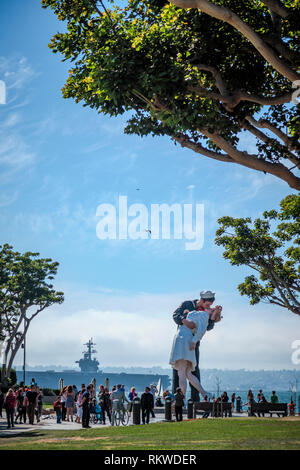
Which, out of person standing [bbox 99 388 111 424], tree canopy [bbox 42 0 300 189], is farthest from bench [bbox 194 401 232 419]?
Result: tree canopy [bbox 42 0 300 189]

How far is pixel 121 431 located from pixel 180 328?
425 inches

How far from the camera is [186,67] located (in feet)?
43.7

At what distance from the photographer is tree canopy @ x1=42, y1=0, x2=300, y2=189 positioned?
12.9 meters

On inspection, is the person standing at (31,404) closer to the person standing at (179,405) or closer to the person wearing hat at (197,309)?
the person standing at (179,405)

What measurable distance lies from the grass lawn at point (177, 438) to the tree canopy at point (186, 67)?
6126mm

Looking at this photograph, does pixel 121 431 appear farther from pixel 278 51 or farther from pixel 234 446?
pixel 278 51

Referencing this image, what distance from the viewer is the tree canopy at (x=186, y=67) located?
507 inches

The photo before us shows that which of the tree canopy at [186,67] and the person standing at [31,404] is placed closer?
the tree canopy at [186,67]

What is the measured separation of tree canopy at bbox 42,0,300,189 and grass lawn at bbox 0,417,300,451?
241 inches

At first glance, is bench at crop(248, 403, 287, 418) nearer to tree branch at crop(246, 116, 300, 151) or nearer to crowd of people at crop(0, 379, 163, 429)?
crowd of people at crop(0, 379, 163, 429)

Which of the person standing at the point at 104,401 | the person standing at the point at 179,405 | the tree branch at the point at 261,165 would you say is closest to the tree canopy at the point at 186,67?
the tree branch at the point at 261,165
